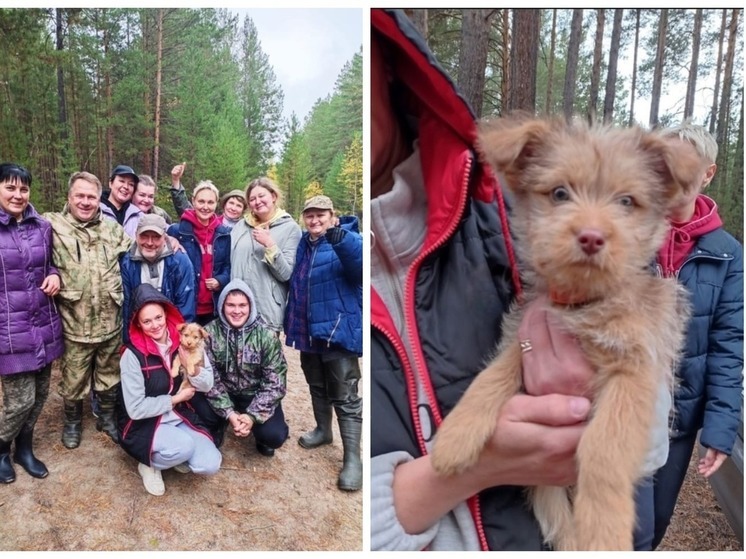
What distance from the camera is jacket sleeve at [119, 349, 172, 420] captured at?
167 cm

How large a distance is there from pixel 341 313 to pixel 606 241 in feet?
2.86

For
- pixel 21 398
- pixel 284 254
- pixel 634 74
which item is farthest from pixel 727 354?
pixel 21 398

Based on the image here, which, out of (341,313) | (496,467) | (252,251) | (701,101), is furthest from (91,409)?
(701,101)

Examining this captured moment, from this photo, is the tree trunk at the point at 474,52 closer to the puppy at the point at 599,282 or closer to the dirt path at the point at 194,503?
the puppy at the point at 599,282

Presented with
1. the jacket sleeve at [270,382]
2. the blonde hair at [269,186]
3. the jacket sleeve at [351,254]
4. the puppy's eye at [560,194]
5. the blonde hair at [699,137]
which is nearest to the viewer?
the puppy's eye at [560,194]

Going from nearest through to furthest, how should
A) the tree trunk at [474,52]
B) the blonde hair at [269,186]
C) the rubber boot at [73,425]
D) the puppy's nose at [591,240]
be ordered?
1. the puppy's nose at [591,240]
2. the tree trunk at [474,52]
3. the blonde hair at [269,186]
4. the rubber boot at [73,425]

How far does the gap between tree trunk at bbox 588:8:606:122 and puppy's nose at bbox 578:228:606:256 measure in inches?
21.6

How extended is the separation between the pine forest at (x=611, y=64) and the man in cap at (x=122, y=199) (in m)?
0.99

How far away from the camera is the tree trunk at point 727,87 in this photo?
3.87 feet

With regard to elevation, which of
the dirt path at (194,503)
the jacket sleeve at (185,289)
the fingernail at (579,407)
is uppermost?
the jacket sleeve at (185,289)

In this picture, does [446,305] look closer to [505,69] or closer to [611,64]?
Answer: [505,69]

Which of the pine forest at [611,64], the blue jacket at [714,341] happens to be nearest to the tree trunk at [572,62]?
the pine forest at [611,64]

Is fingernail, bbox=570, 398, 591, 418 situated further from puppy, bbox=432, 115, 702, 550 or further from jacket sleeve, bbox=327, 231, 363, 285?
jacket sleeve, bbox=327, 231, 363, 285

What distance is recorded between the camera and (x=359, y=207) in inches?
53.8
